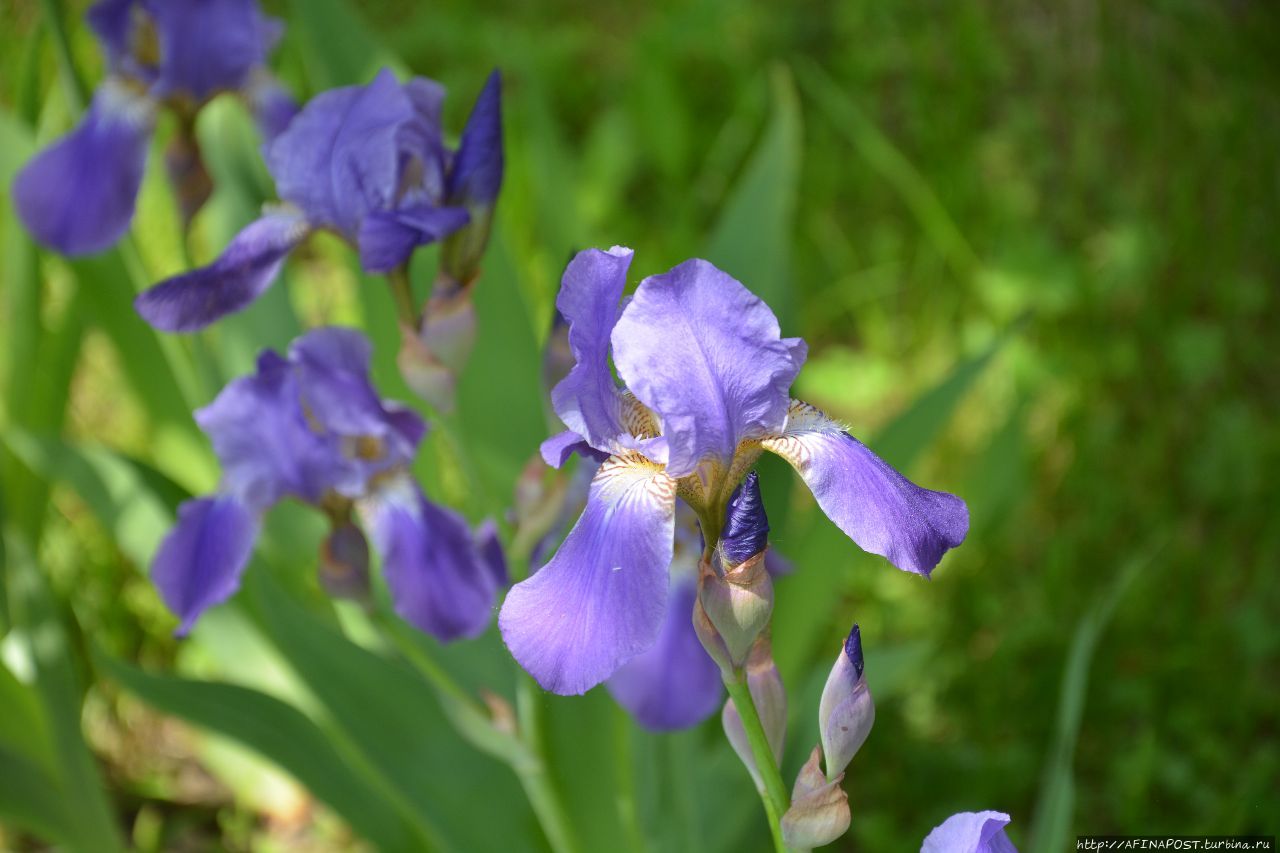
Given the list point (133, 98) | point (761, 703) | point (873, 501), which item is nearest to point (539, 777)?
point (761, 703)

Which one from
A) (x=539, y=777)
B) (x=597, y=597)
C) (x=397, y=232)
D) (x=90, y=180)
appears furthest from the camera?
(x=90, y=180)

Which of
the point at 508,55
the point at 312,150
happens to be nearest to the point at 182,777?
the point at 312,150

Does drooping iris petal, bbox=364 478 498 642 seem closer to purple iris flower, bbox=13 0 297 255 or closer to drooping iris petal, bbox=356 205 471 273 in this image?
drooping iris petal, bbox=356 205 471 273

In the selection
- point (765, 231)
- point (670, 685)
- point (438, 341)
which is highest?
point (438, 341)

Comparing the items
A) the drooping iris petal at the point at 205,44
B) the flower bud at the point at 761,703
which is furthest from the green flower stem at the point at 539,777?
the drooping iris petal at the point at 205,44

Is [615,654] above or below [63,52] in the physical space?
below

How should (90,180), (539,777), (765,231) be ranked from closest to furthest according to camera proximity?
(539,777), (90,180), (765,231)

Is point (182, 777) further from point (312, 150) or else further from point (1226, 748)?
point (1226, 748)

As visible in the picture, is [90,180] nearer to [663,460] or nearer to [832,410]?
[663,460]
